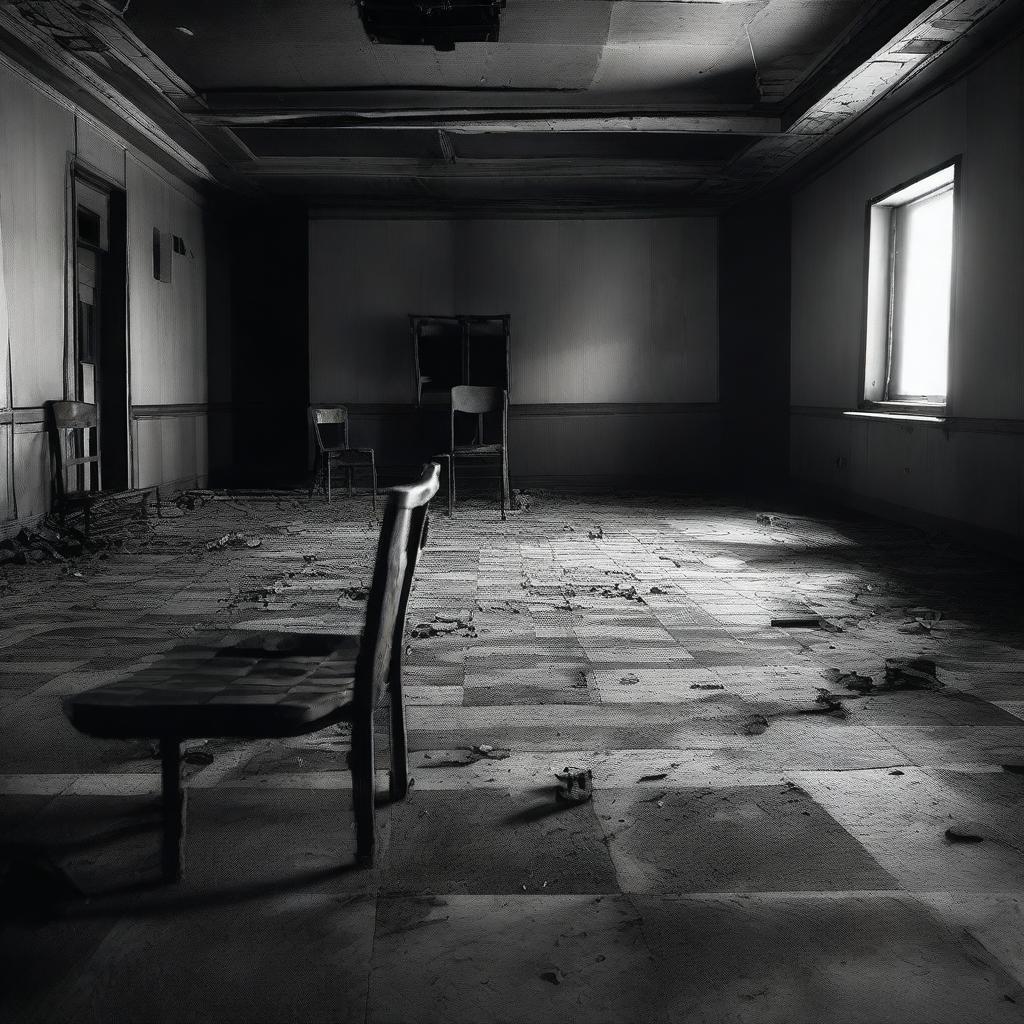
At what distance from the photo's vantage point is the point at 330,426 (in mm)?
11617

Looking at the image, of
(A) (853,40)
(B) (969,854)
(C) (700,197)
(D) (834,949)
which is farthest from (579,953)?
(C) (700,197)

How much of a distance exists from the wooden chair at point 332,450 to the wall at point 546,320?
0.94ft

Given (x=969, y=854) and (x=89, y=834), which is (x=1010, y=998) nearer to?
(x=969, y=854)

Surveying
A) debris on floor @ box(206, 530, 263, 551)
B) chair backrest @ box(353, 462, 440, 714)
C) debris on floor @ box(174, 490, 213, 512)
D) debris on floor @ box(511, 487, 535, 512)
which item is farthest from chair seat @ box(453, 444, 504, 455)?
chair backrest @ box(353, 462, 440, 714)

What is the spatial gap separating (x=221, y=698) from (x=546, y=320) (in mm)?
10030

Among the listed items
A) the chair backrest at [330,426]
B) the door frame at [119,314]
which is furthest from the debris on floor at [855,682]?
the door frame at [119,314]

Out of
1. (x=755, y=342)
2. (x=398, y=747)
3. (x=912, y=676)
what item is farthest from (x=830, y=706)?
(x=755, y=342)

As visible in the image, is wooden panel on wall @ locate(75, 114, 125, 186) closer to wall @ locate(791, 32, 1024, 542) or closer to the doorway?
the doorway

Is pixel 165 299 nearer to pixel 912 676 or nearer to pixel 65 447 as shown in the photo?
pixel 65 447

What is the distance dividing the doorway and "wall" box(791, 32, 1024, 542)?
6121 millimetres

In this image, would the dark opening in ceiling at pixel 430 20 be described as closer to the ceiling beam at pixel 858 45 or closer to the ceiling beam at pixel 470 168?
the ceiling beam at pixel 858 45

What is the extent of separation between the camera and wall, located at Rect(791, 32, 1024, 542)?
6148mm

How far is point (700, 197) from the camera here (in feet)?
36.1

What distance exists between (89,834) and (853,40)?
21.6 feet
